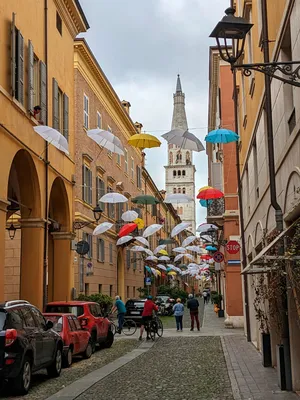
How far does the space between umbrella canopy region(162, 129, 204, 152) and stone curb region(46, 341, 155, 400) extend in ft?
21.9

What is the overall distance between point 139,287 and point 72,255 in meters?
26.3

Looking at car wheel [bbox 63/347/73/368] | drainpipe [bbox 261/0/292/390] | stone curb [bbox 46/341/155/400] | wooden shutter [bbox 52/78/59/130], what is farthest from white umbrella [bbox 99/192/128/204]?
drainpipe [bbox 261/0/292/390]

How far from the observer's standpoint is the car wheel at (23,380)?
11062 millimetres

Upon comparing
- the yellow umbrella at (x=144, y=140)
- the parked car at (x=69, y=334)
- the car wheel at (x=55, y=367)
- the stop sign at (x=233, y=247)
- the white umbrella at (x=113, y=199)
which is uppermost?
the yellow umbrella at (x=144, y=140)

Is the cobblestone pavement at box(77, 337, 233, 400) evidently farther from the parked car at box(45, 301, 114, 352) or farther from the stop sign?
the stop sign

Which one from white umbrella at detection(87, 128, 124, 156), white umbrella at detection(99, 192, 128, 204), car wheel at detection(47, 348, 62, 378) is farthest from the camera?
white umbrella at detection(99, 192, 128, 204)

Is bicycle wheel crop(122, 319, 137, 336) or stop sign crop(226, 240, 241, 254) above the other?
stop sign crop(226, 240, 241, 254)

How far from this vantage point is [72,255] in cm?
2548

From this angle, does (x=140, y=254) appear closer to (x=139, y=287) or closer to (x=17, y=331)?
(x=139, y=287)

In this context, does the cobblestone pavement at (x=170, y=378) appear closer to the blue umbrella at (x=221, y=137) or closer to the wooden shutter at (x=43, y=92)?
the blue umbrella at (x=221, y=137)

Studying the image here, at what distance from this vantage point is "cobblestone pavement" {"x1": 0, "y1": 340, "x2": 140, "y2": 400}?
38.0 ft

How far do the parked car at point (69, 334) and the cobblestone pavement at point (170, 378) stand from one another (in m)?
1.46

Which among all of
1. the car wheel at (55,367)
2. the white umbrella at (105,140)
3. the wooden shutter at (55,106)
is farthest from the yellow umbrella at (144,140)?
the car wheel at (55,367)

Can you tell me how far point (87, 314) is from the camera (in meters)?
18.8
